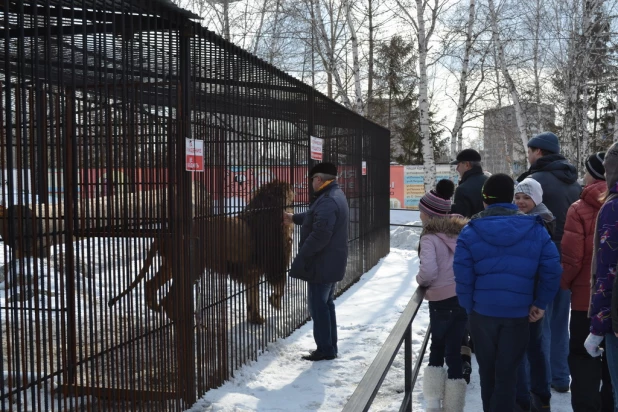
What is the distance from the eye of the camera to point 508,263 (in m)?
3.88

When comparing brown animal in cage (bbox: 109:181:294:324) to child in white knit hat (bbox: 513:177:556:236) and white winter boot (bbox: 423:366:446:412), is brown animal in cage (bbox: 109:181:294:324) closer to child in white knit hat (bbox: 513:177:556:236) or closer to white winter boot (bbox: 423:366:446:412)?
white winter boot (bbox: 423:366:446:412)

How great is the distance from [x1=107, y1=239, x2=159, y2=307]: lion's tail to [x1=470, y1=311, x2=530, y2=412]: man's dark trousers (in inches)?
83.4

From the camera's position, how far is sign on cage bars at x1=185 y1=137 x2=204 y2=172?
4.76m

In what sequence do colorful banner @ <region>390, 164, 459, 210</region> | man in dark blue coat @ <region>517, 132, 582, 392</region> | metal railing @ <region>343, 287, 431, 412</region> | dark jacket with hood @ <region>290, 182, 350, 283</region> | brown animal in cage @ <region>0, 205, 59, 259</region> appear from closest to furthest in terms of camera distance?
1. metal railing @ <region>343, 287, 431, 412</region>
2. brown animal in cage @ <region>0, 205, 59, 259</region>
3. man in dark blue coat @ <region>517, 132, 582, 392</region>
4. dark jacket with hood @ <region>290, 182, 350, 283</region>
5. colorful banner @ <region>390, 164, 459, 210</region>

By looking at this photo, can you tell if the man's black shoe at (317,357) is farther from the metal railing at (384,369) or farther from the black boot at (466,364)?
the metal railing at (384,369)

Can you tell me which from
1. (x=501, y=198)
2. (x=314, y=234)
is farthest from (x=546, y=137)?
(x=314, y=234)

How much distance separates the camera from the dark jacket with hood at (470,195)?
621cm

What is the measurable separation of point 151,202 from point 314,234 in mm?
2101

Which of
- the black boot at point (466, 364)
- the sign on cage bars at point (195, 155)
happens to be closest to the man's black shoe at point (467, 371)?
the black boot at point (466, 364)

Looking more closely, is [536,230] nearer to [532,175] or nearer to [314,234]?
[532,175]

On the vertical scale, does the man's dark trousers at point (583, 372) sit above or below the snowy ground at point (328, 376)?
above

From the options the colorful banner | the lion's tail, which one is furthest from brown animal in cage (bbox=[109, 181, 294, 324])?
the colorful banner

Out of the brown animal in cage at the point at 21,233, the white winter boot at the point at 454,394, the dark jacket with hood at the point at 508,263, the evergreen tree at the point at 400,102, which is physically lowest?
the white winter boot at the point at 454,394

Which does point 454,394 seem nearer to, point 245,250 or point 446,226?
point 446,226
